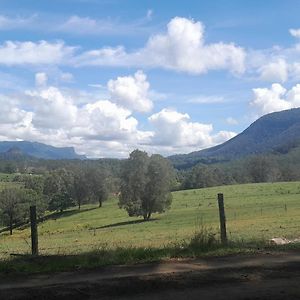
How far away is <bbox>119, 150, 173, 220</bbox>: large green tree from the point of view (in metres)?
73.0

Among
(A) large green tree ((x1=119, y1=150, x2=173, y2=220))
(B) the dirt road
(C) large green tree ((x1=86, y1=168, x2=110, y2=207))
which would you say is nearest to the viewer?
(B) the dirt road

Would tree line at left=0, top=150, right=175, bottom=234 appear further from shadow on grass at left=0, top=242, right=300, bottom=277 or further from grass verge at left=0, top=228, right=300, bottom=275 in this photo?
shadow on grass at left=0, top=242, right=300, bottom=277

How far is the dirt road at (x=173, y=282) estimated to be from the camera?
26.3 feet

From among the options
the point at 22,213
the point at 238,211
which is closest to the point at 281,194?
the point at 238,211

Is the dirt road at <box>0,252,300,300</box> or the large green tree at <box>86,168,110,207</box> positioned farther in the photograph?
the large green tree at <box>86,168,110,207</box>

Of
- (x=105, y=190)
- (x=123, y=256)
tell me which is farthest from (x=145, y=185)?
(x=123, y=256)

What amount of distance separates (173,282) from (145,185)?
64.6 m

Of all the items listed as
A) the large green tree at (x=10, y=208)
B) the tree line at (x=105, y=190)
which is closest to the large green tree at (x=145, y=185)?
the tree line at (x=105, y=190)

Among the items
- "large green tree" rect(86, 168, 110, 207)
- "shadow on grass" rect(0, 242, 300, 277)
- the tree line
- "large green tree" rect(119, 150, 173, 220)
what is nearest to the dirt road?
"shadow on grass" rect(0, 242, 300, 277)

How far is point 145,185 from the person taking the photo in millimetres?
73312

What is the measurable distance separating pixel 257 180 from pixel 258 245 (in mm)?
154429

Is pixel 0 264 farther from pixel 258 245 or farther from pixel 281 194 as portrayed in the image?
pixel 281 194

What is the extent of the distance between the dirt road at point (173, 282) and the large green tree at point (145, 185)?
62229mm

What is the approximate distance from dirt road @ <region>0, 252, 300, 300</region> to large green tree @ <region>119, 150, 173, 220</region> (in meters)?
62.2
